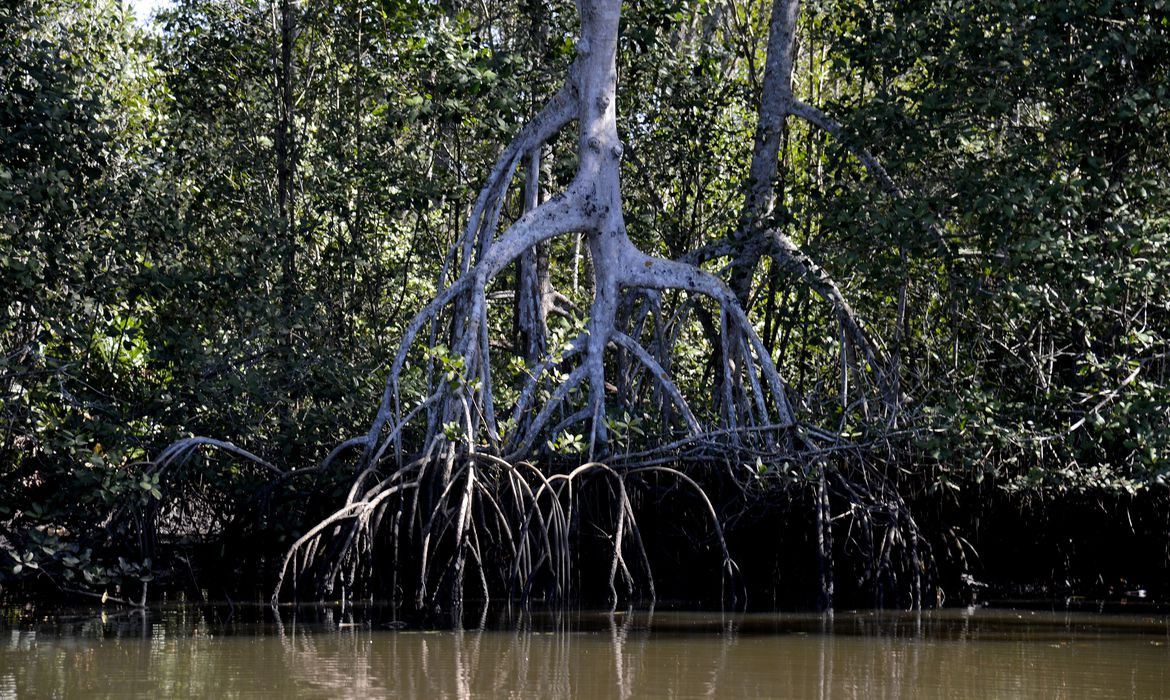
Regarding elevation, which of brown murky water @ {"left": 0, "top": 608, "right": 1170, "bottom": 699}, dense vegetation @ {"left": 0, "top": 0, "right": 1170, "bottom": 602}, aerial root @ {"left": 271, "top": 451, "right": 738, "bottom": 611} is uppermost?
dense vegetation @ {"left": 0, "top": 0, "right": 1170, "bottom": 602}

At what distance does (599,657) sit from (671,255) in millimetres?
6587

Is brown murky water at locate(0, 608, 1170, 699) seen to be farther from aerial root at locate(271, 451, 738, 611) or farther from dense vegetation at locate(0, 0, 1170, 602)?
dense vegetation at locate(0, 0, 1170, 602)

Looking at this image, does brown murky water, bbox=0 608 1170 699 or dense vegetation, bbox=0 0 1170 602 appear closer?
brown murky water, bbox=0 608 1170 699

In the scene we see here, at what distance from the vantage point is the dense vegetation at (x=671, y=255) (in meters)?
8.00

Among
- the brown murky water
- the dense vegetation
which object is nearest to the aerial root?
the dense vegetation

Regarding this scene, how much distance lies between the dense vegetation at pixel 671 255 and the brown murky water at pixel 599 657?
3.15 ft

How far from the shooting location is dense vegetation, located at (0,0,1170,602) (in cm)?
800

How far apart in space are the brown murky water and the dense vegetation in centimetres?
96

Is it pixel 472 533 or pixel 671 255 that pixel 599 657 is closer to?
pixel 472 533

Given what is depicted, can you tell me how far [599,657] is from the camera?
5.94 meters

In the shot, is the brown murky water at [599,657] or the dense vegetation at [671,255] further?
the dense vegetation at [671,255]

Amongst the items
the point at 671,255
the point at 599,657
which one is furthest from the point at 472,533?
the point at 671,255

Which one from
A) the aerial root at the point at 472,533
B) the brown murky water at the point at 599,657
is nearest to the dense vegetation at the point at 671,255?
the aerial root at the point at 472,533

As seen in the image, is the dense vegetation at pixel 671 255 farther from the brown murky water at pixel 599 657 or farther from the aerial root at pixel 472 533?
the brown murky water at pixel 599 657
